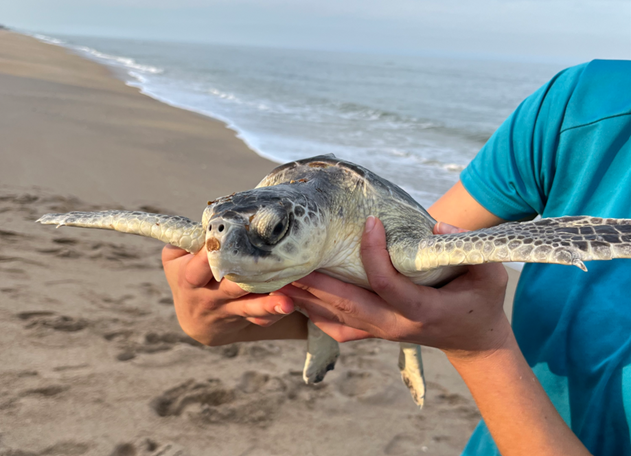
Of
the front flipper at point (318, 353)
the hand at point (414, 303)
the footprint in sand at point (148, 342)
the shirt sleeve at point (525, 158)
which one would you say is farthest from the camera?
the footprint in sand at point (148, 342)

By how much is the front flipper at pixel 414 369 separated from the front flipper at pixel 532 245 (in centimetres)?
76

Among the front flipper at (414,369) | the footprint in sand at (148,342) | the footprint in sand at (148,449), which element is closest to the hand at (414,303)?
the front flipper at (414,369)

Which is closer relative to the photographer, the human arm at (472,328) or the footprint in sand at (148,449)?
the human arm at (472,328)

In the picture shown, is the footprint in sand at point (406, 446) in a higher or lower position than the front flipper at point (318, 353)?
lower

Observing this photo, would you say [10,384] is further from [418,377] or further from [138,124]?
[138,124]

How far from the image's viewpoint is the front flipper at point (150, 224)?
4.34 feet

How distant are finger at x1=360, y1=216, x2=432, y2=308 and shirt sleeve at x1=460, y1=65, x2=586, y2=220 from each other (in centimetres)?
46

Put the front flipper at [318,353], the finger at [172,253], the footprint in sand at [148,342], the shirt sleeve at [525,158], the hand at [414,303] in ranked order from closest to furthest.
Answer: the hand at [414,303] < the shirt sleeve at [525,158] < the finger at [172,253] < the front flipper at [318,353] < the footprint in sand at [148,342]

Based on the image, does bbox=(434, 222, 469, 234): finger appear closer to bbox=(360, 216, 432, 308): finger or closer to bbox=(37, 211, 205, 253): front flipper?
bbox=(360, 216, 432, 308): finger

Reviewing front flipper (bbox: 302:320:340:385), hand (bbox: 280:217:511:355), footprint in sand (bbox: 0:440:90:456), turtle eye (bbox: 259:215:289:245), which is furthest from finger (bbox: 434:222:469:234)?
footprint in sand (bbox: 0:440:90:456)

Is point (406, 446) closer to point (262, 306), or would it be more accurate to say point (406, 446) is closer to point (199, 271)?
point (262, 306)

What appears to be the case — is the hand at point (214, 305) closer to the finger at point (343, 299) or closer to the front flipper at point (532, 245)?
the finger at point (343, 299)

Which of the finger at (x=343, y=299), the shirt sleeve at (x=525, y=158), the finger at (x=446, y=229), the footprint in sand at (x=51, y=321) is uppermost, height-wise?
the shirt sleeve at (x=525, y=158)

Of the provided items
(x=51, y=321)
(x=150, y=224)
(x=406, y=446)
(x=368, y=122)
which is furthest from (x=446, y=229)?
(x=368, y=122)
